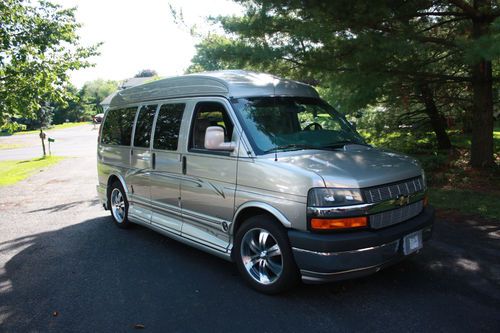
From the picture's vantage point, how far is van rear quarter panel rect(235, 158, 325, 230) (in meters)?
3.68

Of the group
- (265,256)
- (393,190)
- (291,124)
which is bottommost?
(265,256)

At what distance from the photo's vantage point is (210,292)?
4.28 meters

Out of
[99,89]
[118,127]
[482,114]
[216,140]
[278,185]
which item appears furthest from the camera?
[99,89]

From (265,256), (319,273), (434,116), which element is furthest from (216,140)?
(434,116)

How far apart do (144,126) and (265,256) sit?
2924mm

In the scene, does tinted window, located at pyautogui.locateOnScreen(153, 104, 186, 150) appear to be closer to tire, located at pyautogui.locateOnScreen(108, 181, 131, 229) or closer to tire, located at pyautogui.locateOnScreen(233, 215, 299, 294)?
tire, located at pyautogui.locateOnScreen(108, 181, 131, 229)

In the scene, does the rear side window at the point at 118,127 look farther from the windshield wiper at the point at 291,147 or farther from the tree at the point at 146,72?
the tree at the point at 146,72

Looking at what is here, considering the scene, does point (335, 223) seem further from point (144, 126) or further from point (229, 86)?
point (144, 126)

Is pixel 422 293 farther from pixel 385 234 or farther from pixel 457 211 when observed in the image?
pixel 457 211

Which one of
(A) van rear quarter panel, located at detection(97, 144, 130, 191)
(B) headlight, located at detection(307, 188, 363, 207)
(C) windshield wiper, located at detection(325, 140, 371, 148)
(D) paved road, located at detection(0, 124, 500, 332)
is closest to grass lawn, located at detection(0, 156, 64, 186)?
(A) van rear quarter panel, located at detection(97, 144, 130, 191)

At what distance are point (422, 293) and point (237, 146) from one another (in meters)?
2.34

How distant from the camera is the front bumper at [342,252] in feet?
11.7

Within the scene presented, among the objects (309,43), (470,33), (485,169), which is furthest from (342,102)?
(485,169)

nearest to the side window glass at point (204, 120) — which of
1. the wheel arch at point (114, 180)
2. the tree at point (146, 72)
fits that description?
the wheel arch at point (114, 180)
